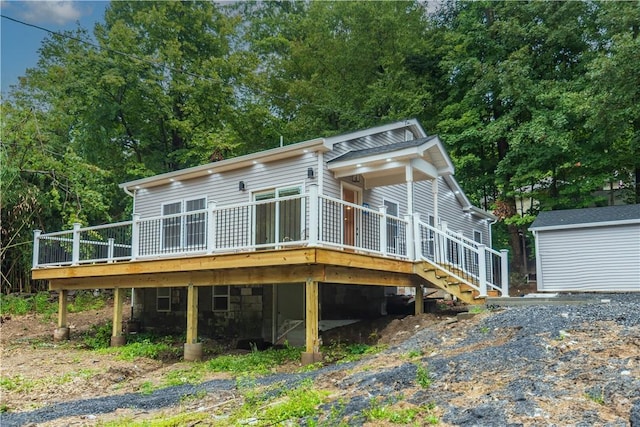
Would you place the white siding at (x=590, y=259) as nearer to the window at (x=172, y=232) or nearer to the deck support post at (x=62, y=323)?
the window at (x=172, y=232)

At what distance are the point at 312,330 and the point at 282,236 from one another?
9.23 ft

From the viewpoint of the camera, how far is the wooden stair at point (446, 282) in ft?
34.1

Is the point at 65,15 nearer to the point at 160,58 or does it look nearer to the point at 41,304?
the point at 160,58

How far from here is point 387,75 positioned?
73.5ft

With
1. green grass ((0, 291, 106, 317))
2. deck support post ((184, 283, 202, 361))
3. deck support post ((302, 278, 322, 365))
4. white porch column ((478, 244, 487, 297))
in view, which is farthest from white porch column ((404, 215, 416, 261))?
green grass ((0, 291, 106, 317))

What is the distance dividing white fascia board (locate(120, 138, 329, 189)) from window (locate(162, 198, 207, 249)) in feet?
2.34

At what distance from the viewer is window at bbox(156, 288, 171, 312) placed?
14.1 meters

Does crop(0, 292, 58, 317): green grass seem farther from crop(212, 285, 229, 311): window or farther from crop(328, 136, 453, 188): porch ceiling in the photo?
crop(328, 136, 453, 188): porch ceiling

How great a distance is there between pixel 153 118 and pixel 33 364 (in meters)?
16.5

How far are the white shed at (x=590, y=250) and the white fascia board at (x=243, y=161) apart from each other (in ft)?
24.6

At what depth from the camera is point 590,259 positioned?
13.8 m

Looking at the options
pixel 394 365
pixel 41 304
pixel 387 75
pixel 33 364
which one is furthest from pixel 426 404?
pixel 387 75

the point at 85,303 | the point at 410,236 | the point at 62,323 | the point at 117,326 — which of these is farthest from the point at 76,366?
the point at 85,303

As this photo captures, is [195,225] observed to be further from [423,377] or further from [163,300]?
[423,377]
